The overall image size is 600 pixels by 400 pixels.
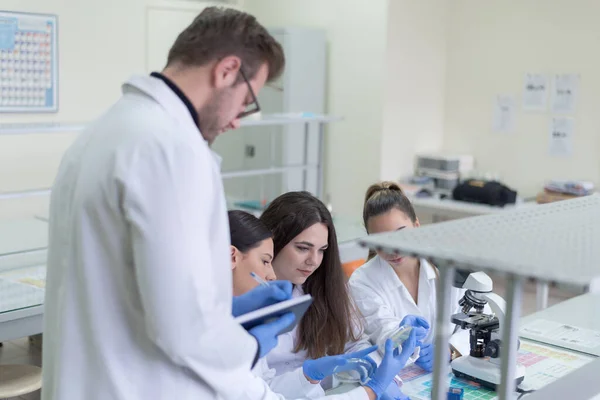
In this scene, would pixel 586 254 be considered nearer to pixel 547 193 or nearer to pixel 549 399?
pixel 549 399

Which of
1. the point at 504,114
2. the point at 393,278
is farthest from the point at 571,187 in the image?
the point at 393,278

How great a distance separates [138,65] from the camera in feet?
17.5

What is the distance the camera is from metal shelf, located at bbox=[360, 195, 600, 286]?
38.4 inches

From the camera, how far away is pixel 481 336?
1942mm

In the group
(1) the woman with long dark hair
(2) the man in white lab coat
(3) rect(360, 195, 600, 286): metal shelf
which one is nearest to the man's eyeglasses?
(2) the man in white lab coat

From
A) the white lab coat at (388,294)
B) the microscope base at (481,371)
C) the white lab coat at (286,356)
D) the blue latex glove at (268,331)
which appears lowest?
the white lab coat at (286,356)

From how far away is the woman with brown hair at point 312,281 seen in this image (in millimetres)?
2195

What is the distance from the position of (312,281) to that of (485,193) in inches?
110

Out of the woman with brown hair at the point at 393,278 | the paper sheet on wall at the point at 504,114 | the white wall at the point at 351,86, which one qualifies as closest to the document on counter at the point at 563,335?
the woman with brown hair at the point at 393,278

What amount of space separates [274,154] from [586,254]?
4500mm

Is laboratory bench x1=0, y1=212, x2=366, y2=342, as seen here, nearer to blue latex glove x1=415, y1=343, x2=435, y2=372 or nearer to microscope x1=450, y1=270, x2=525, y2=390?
blue latex glove x1=415, y1=343, x2=435, y2=372

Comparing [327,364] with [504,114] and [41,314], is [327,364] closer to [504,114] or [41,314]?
[41,314]

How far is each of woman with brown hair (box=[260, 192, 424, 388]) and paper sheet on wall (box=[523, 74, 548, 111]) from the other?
11.1ft

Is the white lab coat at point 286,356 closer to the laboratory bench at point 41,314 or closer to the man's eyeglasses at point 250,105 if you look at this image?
the laboratory bench at point 41,314
